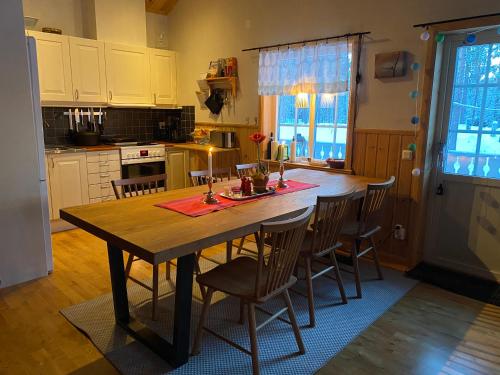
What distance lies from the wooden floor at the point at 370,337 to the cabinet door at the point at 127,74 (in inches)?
103

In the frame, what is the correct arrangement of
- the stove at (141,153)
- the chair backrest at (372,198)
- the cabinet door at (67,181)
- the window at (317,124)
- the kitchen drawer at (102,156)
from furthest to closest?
the stove at (141,153) → the kitchen drawer at (102,156) → the cabinet door at (67,181) → the window at (317,124) → the chair backrest at (372,198)

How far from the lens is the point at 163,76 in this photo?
5.26 m

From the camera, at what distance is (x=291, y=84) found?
12.8 feet

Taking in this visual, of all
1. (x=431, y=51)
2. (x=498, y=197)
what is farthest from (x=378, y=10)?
(x=498, y=197)

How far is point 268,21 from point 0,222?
124 inches

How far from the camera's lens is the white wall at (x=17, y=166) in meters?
2.69

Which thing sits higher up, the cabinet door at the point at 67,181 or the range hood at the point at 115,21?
the range hood at the point at 115,21

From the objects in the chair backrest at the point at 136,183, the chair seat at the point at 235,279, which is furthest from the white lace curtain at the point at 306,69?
the chair seat at the point at 235,279

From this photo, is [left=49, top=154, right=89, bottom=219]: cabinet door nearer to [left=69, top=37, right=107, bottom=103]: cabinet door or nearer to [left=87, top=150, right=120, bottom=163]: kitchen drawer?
[left=87, top=150, right=120, bottom=163]: kitchen drawer

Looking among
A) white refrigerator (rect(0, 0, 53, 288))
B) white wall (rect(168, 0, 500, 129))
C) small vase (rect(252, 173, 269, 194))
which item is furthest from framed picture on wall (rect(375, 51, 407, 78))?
white refrigerator (rect(0, 0, 53, 288))

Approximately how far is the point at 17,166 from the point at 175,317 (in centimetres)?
182

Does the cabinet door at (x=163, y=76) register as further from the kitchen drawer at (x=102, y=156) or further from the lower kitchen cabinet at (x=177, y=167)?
the kitchen drawer at (x=102, y=156)

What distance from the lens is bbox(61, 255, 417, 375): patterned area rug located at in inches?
80.7

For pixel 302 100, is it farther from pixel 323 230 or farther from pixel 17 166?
pixel 17 166
